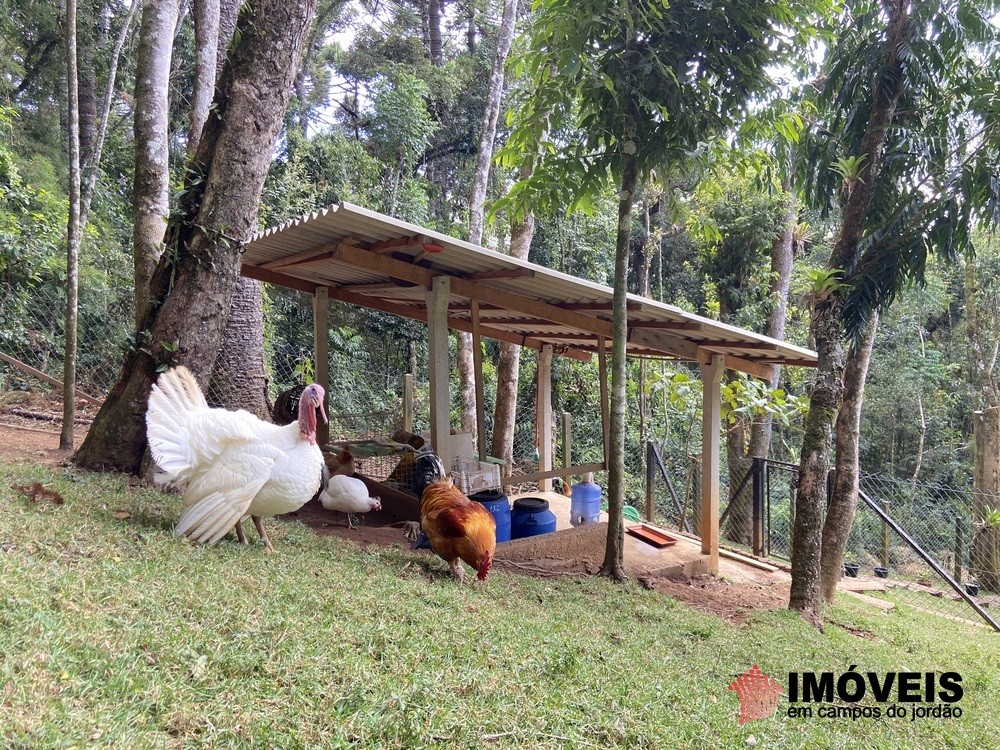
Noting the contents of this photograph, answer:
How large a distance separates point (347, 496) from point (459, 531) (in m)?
2.06

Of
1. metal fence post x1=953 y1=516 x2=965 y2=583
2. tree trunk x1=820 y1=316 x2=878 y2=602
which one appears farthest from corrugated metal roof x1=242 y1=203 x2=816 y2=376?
metal fence post x1=953 y1=516 x2=965 y2=583

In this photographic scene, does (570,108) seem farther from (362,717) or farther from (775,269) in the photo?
(775,269)

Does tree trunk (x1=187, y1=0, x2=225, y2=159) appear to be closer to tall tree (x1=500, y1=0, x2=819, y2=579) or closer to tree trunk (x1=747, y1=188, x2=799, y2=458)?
tall tree (x1=500, y1=0, x2=819, y2=579)

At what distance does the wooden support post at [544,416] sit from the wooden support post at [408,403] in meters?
2.17

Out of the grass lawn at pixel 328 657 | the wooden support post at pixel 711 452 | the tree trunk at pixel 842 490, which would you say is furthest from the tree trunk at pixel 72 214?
the tree trunk at pixel 842 490

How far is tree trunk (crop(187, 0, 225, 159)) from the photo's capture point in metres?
7.19

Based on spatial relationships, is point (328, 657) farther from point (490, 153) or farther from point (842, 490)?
point (490, 153)

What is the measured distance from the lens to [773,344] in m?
6.52

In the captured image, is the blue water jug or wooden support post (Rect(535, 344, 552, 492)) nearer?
the blue water jug

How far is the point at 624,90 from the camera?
16.1 ft

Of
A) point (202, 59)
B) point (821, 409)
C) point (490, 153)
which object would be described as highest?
point (202, 59)

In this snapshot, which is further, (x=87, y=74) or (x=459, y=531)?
(x=87, y=74)

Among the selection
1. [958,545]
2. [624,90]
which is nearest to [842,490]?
[958,545]

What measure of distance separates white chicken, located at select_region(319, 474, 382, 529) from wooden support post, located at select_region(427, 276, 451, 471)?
94cm
